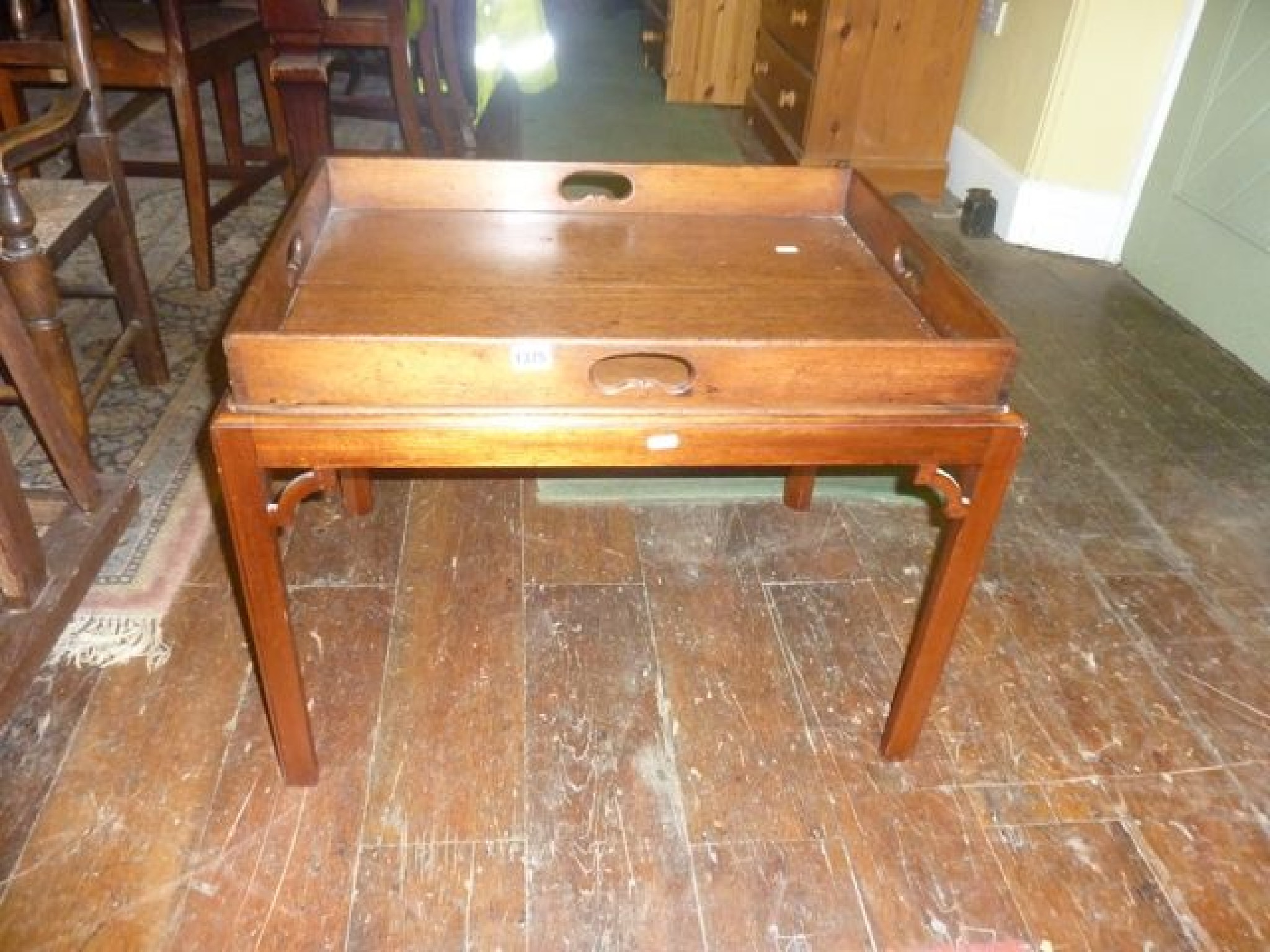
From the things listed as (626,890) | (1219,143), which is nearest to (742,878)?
(626,890)

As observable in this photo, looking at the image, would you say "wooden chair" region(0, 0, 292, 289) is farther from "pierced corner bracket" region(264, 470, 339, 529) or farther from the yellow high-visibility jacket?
"pierced corner bracket" region(264, 470, 339, 529)

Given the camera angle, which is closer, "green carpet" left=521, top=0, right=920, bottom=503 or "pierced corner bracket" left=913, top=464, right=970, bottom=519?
"pierced corner bracket" left=913, top=464, right=970, bottom=519

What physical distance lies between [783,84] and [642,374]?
2.90 m

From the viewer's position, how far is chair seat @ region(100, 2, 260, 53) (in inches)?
88.0

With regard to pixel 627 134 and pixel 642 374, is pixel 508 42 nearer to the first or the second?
pixel 627 134

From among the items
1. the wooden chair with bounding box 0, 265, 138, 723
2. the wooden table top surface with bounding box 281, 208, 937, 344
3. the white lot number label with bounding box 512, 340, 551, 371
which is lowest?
the wooden chair with bounding box 0, 265, 138, 723

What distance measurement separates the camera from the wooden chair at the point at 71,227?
136 centimetres

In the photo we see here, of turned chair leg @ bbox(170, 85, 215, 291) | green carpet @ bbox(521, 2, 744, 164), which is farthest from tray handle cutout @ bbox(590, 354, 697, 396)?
green carpet @ bbox(521, 2, 744, 164)

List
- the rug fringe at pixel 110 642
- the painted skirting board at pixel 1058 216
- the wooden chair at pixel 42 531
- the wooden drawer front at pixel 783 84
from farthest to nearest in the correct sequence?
the wooden drawer front at pixel 783 84 < the painted skirting board at pixel 1058 216 < the rug fringe at pixel 110 642 < the wooden chair at pixel 42 531

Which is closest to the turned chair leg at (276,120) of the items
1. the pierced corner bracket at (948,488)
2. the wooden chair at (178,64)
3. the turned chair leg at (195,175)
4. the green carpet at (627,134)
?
the wooden chair at (178,64)

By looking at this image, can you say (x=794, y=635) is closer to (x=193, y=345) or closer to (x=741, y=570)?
(x=741, y=570)

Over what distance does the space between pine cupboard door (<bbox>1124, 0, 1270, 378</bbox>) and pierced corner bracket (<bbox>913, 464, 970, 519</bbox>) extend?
5.91 ft

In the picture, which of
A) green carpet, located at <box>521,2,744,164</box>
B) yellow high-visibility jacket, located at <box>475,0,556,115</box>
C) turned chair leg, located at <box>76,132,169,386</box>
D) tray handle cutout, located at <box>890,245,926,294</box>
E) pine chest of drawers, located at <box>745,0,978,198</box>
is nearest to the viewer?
tray handle cutout, located at <box>890,245,926,294</box>

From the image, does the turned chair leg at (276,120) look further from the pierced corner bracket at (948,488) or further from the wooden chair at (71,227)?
the pierced corner bracket at (948,488)
